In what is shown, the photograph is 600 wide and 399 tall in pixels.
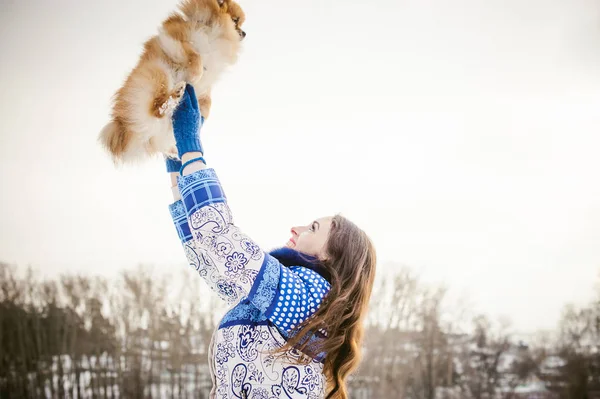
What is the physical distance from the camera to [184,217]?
181cm

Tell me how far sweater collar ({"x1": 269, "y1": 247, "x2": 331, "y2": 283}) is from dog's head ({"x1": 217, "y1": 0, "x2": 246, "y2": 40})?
70 centimetres

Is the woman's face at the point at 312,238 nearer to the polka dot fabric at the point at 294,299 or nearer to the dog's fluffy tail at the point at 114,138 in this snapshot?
the polka dot fabric at the point at 294,299

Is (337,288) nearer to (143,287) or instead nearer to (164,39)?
(164,39)

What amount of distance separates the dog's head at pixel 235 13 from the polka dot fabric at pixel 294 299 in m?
0.79

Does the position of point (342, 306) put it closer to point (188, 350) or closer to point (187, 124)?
point (187, 124)

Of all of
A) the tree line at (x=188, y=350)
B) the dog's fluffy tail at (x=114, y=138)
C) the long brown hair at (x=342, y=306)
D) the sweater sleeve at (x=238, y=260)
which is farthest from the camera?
the tree line at (x=188, y=350)

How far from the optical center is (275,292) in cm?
145

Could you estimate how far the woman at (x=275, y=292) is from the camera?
4.66 ft

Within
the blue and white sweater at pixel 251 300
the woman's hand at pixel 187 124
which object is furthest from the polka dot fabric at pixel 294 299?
the woman's hand at pixel 187 124

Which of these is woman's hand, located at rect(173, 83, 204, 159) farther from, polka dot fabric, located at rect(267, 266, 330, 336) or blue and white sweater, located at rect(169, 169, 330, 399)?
polka dot fabric, located at rect(267, 266, 330, 336)

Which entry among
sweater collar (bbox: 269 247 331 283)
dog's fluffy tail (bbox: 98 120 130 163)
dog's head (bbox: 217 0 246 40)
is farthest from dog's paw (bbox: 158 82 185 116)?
sweater collar (bbox: 269 247 331 283)

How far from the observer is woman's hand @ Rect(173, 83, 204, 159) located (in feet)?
5.02

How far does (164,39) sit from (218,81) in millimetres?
226

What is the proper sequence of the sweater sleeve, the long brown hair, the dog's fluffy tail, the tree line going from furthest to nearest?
1. the tree line
2. the dog's fluffy tail
3. the long brown hair
4. the sweater sleeve
